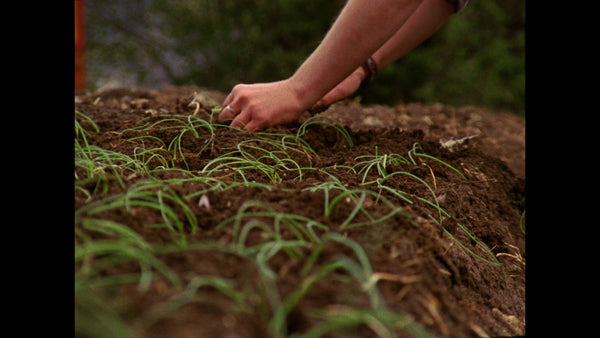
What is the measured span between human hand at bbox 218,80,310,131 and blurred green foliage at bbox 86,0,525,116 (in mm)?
3714

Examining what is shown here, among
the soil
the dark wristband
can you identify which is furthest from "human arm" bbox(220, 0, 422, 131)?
the dark wristband

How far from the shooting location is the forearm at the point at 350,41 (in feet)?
6.13

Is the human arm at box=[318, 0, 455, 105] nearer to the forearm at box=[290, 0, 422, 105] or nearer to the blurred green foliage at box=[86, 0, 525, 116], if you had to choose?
the forearm at box=[290, 0, 422, 105]

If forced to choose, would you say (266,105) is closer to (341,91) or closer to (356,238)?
(341,91)

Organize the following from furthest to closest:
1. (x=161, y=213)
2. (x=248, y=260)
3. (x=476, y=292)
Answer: (x=476, y=292), (x=161, y=213), (x=248, y=260)

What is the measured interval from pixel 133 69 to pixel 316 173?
5.64m

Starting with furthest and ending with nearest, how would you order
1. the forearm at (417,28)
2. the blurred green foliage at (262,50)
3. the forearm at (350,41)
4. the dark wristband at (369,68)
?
the blurred green foliage at (262,50) → the dark wristband at (369,68) → the forearm at (417,28) → the forearm at (350,41)

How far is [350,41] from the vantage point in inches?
76.5

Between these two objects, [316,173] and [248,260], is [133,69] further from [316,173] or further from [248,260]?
[248,260]

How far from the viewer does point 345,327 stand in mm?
915

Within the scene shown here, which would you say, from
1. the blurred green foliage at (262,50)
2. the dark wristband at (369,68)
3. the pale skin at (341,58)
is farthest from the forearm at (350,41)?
the blurred green foliage at (262,50)

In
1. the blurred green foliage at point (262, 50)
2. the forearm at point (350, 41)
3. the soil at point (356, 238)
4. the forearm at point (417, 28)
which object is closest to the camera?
the soil at point (356, 238)

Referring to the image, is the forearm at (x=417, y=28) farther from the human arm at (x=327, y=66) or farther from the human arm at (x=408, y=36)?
the human arm at (x=327, y=66)
